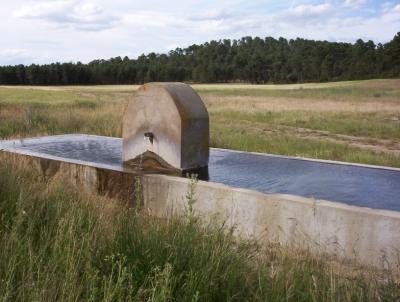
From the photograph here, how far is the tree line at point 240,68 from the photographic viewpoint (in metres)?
100

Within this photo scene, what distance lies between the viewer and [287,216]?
5.96 meters

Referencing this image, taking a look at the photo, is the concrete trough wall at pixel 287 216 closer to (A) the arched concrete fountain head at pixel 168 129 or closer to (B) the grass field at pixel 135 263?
(B) the grass field at pixel 135 263

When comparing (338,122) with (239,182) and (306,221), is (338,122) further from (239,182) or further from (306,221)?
(306,221)

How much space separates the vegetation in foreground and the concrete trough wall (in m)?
0.83

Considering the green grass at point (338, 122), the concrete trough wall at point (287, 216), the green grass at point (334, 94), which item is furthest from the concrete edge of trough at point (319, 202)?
the green grass at point (334, 94)

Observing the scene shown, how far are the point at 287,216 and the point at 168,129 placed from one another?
263 centimetres

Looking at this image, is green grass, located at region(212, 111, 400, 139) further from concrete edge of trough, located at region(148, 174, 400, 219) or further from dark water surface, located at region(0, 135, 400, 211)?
concrete edge of trough, located at region(148, 174, 400, 219)

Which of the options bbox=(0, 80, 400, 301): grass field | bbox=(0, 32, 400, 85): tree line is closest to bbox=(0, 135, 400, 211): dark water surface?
bbox=(0, 80, 400, 301): grass field

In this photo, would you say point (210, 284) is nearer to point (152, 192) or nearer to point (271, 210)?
point (271, 210)

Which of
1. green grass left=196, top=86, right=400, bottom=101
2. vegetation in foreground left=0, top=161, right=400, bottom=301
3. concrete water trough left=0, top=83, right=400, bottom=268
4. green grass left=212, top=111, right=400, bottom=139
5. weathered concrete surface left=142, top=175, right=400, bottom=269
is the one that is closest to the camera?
vegetation in foreground left=0, top=161, right=400, bottom=301

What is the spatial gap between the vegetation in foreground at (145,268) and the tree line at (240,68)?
307 ft

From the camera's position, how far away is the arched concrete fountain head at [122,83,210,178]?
7766 millimetres

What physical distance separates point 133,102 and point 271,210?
3.23 meters

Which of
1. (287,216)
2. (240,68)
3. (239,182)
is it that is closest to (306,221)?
(287,216)
